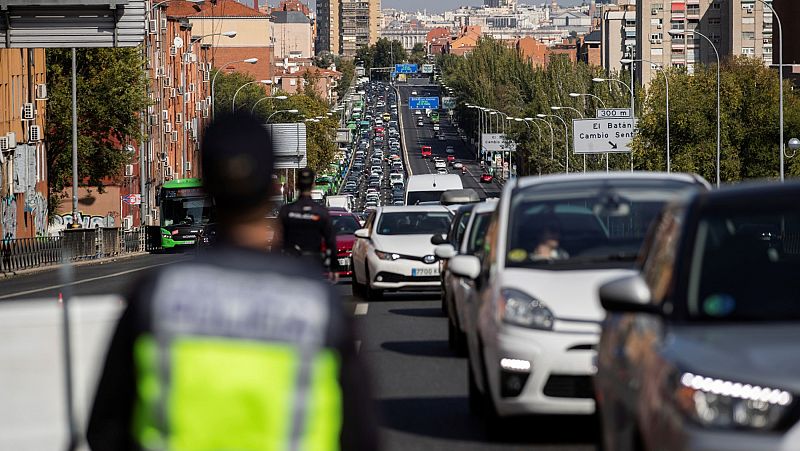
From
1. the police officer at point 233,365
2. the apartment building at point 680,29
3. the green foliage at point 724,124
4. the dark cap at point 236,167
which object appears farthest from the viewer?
the apartment building at point 680,29

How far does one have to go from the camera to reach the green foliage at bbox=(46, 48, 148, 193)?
69188 millimetres

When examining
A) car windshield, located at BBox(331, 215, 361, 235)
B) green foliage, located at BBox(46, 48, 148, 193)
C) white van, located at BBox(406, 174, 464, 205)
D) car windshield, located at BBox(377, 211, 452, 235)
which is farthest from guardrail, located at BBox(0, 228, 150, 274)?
car windshield, located at BBox(377, 211, 452, 235)

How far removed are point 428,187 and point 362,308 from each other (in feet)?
82.4

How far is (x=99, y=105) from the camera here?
6888cm

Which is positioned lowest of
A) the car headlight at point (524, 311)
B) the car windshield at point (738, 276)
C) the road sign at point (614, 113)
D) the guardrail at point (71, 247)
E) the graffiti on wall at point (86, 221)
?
the graffiti on wall at point (86, 221)

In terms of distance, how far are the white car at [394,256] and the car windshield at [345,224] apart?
23.2 ft

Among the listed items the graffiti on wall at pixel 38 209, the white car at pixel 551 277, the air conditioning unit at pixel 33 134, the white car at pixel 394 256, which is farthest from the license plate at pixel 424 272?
the air conditioning unit at pixel 33 134

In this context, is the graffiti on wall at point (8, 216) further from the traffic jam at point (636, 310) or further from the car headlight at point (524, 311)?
the car headlight at point (524, 311)

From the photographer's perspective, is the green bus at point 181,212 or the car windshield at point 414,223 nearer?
the car windshield at point 414,223

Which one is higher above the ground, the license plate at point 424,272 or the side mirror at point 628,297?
the side mirror at point 628,297

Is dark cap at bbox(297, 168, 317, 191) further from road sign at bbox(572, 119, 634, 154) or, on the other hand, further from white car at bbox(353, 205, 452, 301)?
road sign at bbox(572, 119, 634, 154)

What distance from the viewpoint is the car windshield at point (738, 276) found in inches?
257

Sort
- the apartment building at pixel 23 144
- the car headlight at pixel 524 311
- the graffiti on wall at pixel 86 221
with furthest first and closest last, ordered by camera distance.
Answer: the graffiti on wall at pixel 86 221 < the apartment building at pixel 23 144 < the car headlight at pixel 524 311

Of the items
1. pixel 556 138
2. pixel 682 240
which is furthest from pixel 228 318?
pixel 556 138
